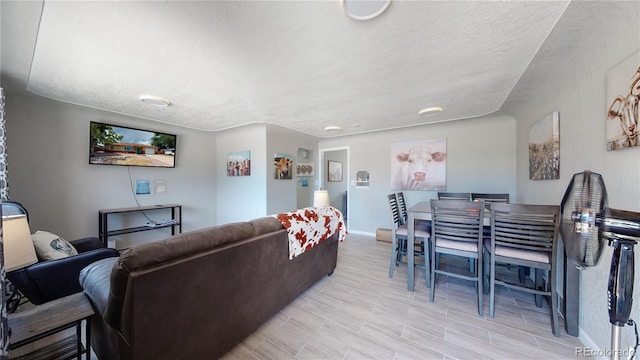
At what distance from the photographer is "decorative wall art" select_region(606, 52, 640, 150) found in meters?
1.16

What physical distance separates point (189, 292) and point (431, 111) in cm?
351

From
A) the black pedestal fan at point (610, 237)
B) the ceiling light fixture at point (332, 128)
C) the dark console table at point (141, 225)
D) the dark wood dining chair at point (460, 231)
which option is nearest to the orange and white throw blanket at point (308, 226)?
the dark wood dining chair at point (460, 231)

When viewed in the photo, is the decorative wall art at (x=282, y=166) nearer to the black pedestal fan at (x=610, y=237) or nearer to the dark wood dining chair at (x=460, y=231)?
the dark wood dining chair at (x=460, y=231)

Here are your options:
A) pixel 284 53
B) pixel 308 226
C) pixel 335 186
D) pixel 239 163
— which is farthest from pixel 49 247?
pixel 335 186

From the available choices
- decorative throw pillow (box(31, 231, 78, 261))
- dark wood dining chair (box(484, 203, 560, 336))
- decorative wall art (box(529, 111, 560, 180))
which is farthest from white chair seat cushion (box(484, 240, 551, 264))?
decorative throw pillow (box(31, 231, 78, 261))

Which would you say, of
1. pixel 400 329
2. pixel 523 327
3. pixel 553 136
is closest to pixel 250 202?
pixel 400 329

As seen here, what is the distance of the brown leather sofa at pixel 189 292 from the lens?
1.02 meters

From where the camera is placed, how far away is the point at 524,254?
1.81 meters

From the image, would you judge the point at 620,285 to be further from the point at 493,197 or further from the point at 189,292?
the point at 493,197

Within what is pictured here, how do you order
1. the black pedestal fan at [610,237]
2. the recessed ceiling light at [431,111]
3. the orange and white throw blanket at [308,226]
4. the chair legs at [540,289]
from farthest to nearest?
the recessed ceiling light at [431,111], the orange and white throw blanket at [308,226], the chair legs at [540,289], the black pedestal fan at [610,237]

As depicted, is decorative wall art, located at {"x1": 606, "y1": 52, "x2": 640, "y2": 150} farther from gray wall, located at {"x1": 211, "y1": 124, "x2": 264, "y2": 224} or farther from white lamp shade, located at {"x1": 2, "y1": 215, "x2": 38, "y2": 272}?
gray wall, located at {"x1": 211, "y1": 124, "x2": 264, "y2": 224}

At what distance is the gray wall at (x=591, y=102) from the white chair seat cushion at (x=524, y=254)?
0.23 meters

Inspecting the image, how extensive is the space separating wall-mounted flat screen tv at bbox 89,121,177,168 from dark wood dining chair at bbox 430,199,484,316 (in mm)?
4435

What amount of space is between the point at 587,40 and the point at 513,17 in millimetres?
744
